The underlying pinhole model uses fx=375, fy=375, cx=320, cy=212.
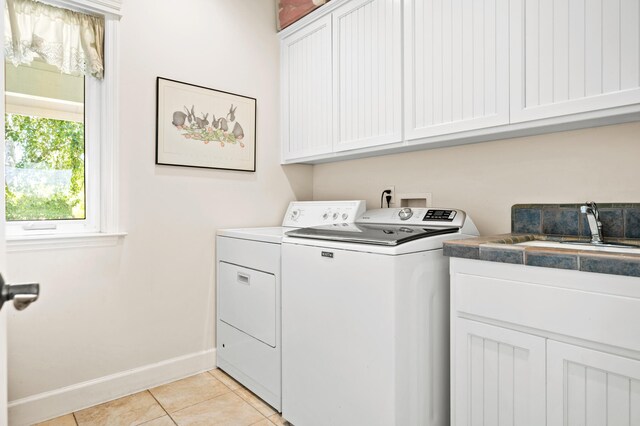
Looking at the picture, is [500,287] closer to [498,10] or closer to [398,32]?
[498,10]

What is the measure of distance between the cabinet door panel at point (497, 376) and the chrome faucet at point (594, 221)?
570mm

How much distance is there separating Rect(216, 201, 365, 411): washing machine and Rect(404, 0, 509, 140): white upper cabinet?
75 cm

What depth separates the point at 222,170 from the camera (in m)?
2.48

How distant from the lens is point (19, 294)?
0.65m

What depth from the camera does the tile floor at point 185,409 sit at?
1.86 metres

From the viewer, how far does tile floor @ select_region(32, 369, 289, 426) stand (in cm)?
186

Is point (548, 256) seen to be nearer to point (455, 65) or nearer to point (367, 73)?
point (455, 65)

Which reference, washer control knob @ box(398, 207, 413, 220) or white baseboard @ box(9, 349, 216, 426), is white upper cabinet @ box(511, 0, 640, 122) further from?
white baseboard @ box(9, 349, 216, 426)

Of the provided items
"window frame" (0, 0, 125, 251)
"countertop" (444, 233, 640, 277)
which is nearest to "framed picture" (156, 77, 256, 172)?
"window frame" (0, 0, 125, 251)

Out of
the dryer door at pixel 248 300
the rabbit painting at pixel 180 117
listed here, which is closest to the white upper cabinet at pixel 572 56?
the dryer door at pixel 248 300

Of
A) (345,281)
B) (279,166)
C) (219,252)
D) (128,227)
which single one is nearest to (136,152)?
(128,227)

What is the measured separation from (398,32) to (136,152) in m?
1.59

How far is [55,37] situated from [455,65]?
202cm

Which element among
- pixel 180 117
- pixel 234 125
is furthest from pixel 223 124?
pixel 180 117
